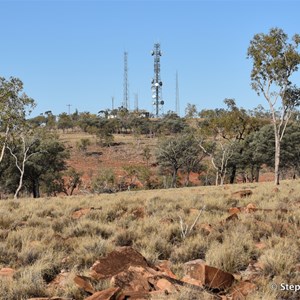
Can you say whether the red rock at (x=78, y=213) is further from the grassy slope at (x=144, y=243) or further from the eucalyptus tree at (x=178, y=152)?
the eucalyptus tree at (x=178, y=152)

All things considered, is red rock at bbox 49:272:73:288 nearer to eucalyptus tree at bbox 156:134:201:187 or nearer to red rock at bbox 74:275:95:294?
red rock at bbox 74:275:95:294

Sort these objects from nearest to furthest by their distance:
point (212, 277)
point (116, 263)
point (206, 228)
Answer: point (212, 277) < point (116, 263) < point (206, 228)

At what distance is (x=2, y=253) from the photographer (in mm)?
7227

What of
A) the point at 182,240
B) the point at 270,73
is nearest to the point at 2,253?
the point at 182,240

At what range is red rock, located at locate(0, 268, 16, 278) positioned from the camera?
6000 mm

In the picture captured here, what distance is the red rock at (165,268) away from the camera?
6012 mm

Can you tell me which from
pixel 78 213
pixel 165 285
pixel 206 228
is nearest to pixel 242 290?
pixel 165 285

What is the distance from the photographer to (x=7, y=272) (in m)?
6.17

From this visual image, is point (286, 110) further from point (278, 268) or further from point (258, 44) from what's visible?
point (278, 268)

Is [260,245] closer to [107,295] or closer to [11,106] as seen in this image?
[107,295]

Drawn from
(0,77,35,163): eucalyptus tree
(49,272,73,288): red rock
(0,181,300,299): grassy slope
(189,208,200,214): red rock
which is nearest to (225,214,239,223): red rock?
(0,181,300,299): grassy slope

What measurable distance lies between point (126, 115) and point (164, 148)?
239 ft

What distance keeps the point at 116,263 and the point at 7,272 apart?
1.79 m

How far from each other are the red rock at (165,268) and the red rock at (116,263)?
0.27 m
